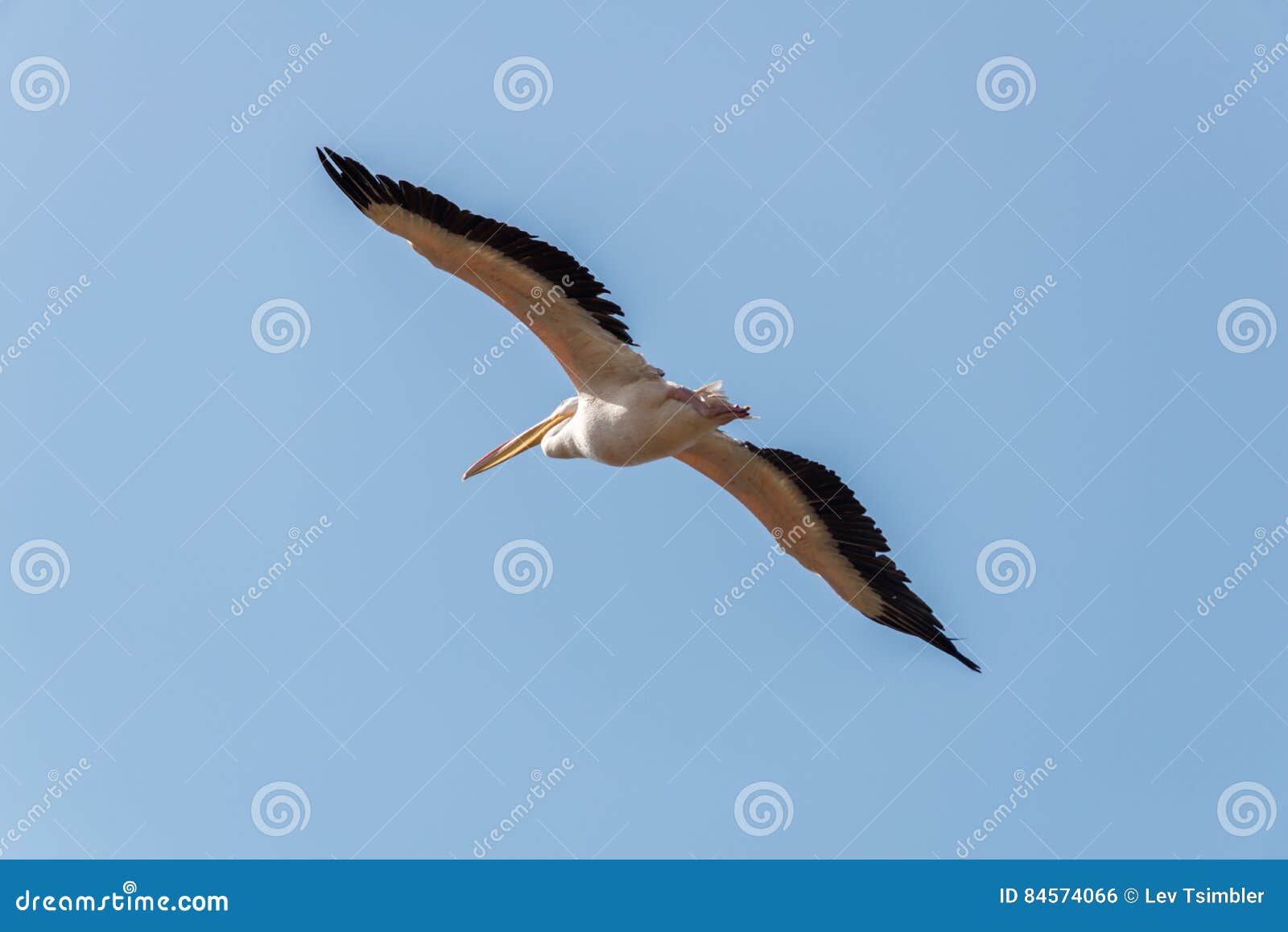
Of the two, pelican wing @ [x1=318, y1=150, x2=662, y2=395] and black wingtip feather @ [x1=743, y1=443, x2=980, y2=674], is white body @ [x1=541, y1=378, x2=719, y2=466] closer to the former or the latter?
pelican wing @ [x1=318, y1=150, x2=662, y2=395]

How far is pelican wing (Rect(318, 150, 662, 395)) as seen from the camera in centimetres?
1355

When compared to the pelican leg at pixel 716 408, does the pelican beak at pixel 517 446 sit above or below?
below

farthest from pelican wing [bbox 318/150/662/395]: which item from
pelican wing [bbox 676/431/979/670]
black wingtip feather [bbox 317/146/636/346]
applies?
pelican wing [bbox 676/431/979/670]

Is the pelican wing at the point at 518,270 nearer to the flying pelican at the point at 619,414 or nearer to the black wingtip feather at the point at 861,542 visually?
the flying pelican at the point at 619,414

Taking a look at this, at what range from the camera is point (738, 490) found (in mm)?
15977

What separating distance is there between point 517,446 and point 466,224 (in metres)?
3.09

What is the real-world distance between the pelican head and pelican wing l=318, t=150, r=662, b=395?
847 mm

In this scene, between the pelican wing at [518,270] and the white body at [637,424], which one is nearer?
the pelican wing at [518,270]

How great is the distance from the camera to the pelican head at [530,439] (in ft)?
51.2

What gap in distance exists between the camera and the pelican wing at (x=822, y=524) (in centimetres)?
1563

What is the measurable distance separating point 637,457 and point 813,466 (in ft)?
5.88

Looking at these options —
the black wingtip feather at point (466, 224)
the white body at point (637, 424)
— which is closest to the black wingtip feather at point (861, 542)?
the white body at point (637, 424)

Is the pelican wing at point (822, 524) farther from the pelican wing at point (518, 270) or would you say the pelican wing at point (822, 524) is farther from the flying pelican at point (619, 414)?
the pelican wing at point (518, 270)

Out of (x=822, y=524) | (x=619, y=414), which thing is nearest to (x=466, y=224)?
(x=619, y=414)
